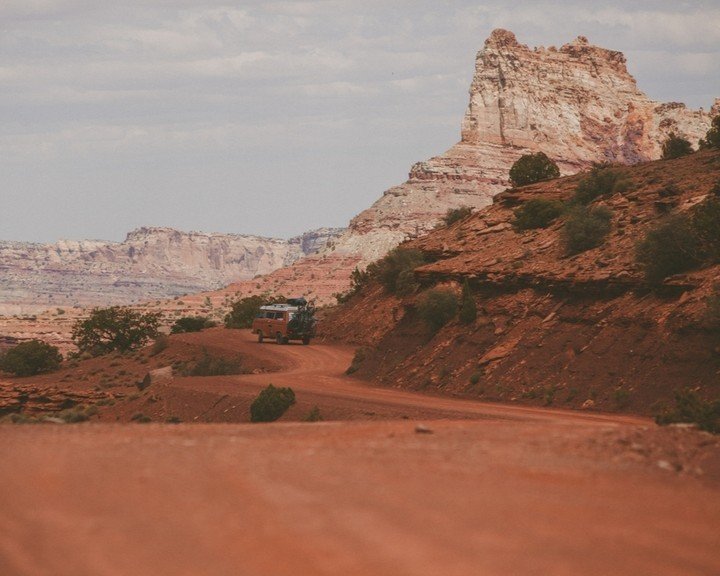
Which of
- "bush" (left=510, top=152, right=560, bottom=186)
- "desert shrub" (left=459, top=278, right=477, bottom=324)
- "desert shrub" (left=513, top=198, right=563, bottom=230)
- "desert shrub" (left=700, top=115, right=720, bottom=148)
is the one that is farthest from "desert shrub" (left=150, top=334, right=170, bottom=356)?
"desert shrub" (left=700, top=115, right=720, bottom=148)

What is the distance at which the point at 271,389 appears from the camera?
31.8 meters

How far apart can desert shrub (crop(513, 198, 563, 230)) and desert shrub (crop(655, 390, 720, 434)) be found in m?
23.2

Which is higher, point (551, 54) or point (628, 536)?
point (551, 54)

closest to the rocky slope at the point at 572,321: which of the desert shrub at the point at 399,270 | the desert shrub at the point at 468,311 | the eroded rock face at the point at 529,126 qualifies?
the desert shrub at the point at 468,311

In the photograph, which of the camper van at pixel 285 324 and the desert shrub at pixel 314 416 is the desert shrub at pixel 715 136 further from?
the desert shrub at pixel 314 416

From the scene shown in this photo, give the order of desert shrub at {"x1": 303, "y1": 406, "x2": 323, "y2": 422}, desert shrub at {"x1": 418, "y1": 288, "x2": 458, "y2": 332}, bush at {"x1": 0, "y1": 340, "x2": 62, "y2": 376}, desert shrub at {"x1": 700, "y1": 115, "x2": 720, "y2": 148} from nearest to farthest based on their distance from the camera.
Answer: desert shrub at {"x1": 303, "y1": 406, "x2": 323, "y2": 422} → desert shrub at {"x1": 418, "y1": 288, "x2": 458, "y2": 332} → desert shrub at {"x1": 700, "y1": 115, "x2": 720, "y2": 148} → bush at {"x1": 0, "y1": 340, "x2": 62, "y2": 376}

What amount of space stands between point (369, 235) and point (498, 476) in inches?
4987

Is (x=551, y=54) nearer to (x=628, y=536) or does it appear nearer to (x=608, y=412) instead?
(x=608, y=412)

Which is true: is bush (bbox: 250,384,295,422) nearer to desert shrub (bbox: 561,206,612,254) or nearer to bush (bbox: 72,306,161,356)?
desert shrub (bbox: 561,206,612,254)

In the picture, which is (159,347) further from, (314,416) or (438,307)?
(314,416)

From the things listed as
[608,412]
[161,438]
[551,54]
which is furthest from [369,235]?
[161,438]

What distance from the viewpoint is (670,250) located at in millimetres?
31484

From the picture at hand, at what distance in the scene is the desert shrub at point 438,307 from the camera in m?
40.7

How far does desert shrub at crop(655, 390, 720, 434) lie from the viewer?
21266 mm
